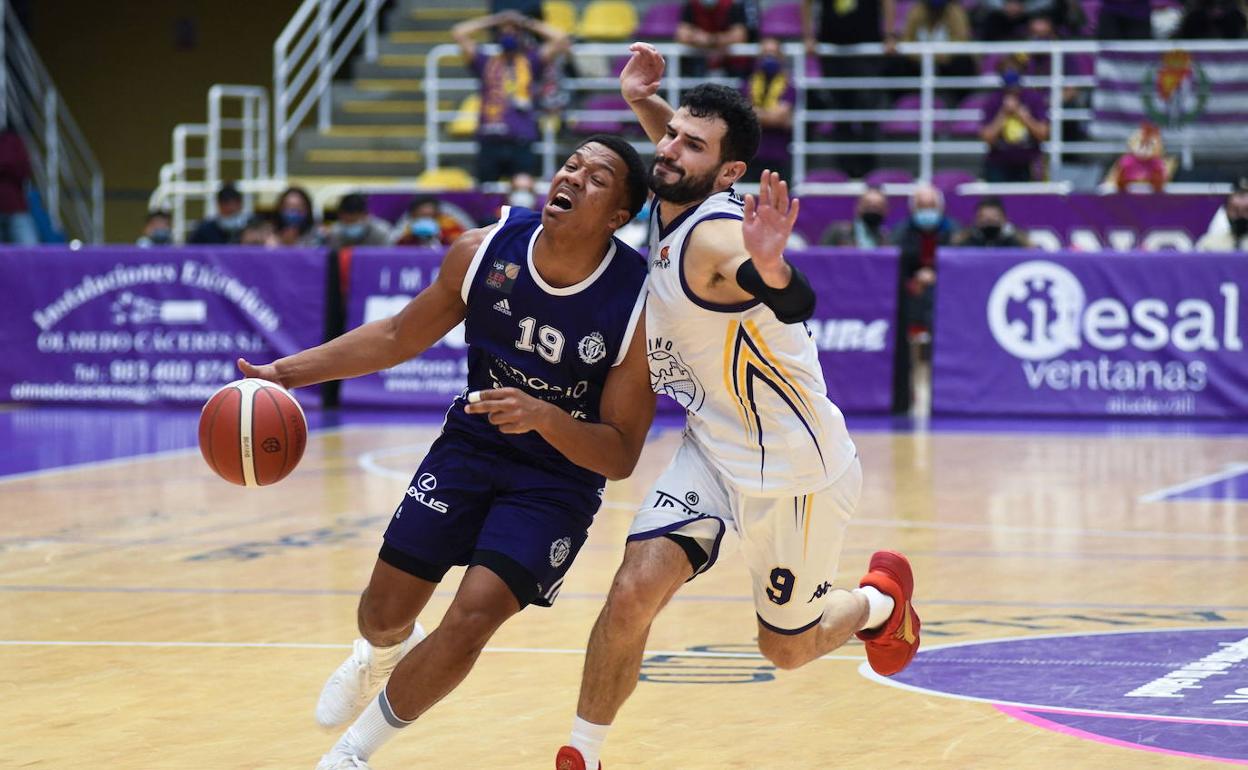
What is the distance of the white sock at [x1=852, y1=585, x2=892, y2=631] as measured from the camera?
6.04 metres

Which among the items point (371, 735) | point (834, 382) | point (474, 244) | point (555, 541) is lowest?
point (834, 382)

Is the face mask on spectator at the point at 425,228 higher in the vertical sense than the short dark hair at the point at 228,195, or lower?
lower

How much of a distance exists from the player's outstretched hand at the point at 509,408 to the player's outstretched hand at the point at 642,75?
4.41ft

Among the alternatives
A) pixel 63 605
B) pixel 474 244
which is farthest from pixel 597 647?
pixel 63 605

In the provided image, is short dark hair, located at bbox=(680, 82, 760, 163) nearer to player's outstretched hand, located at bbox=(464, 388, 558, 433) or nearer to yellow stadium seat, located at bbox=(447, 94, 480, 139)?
player's outstretched hand, located at bbox=(464, 388, 558, 433)

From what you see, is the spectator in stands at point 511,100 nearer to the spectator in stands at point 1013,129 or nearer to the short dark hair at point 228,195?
the short dark hair at point 228,195

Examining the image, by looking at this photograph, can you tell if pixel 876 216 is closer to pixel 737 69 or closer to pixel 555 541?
pixel 737 69

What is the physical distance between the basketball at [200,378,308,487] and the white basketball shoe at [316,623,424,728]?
Answer: 0.63 metres

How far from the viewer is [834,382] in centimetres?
1591

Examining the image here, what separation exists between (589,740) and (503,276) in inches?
56.5

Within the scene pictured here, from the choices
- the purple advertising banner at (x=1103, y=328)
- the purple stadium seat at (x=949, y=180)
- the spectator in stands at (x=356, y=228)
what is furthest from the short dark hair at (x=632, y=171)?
the purple stadium seat at (x=949, y=180)

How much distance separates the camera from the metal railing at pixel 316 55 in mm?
21953

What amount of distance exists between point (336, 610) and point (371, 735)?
110 inches

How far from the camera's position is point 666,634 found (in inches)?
294
